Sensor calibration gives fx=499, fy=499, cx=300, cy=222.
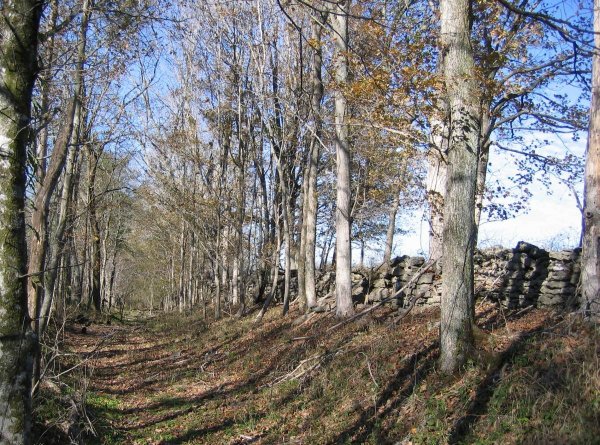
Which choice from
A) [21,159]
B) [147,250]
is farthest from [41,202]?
[147,250]

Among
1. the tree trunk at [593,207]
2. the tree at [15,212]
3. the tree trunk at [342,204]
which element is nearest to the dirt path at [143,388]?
the tree at [15,212]

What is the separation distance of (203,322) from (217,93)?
9.15 m

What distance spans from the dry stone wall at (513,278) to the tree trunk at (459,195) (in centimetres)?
206

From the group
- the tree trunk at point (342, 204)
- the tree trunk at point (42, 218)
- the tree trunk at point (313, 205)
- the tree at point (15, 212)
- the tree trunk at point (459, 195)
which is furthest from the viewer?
the tree trunk at point (313, 205)

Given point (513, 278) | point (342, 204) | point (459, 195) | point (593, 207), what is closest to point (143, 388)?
point (342, 204)

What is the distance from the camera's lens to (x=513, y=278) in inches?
387

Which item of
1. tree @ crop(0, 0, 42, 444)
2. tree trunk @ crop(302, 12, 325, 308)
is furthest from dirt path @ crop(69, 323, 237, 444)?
tree trunk @ crop(302, 12, 325, 308)

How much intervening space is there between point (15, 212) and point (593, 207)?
273 inches

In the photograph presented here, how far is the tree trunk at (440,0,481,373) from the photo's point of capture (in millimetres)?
6699

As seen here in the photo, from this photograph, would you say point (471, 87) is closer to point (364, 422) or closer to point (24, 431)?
point (364, 422)

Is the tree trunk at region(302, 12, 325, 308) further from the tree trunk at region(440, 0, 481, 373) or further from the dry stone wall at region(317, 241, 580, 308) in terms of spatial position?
the tree trunk at region(440, 0, 481, 373)

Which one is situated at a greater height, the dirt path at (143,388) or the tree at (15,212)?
the tree at (15,212)

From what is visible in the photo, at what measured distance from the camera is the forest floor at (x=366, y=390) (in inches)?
209

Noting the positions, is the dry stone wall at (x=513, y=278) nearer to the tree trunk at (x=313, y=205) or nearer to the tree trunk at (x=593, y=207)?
the tree trunk at (x=593, y=207)
